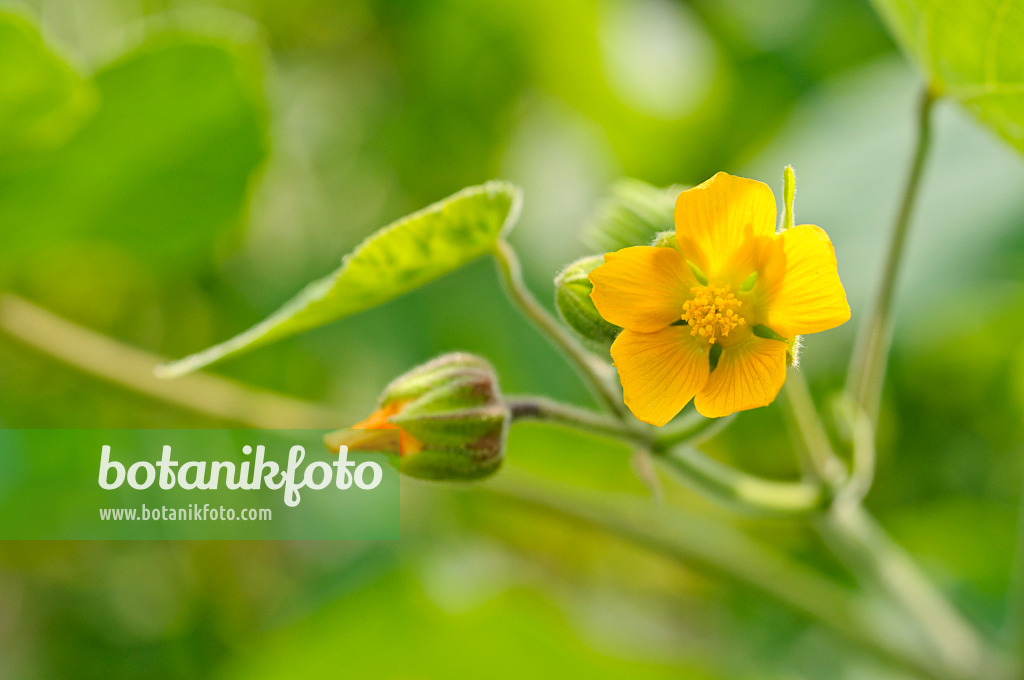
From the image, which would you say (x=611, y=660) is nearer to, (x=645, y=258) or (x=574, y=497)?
(x=574, y=497)

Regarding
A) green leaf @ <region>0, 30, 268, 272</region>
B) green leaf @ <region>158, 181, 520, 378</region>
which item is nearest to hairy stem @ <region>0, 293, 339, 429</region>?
green leaf @ <region>0, 30, 268, 272</region>

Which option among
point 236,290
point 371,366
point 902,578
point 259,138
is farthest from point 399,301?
point 902,578

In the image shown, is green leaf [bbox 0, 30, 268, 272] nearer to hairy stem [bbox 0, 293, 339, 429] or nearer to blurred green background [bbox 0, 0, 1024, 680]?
blurred green background [bbox 0, 0, 1024, 680]

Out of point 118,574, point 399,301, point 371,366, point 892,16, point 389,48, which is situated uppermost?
point 389,48

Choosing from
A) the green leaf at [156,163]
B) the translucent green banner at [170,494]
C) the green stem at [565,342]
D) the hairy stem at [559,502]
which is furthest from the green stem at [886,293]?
the green leaf at [156,163]

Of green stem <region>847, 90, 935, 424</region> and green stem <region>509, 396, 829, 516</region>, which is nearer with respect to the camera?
→ green stem <region>509, 396, 829, 516</region>

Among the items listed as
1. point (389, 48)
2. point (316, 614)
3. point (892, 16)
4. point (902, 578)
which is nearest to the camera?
point (892, 16)

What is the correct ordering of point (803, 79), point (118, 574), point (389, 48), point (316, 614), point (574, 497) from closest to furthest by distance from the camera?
point (574, 497), point (316, 614), point (118, 574), point (803, 79), point (389, 48)

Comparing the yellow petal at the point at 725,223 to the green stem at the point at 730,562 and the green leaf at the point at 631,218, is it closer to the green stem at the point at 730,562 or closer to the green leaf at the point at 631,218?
the green leaf at the point at 631,218
